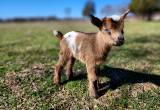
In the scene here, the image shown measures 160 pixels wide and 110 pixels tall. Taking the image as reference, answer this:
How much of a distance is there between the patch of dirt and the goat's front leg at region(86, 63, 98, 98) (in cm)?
99

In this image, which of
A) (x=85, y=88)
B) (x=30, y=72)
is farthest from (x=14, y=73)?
(x=85, y=88)

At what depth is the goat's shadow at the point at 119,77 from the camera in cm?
910

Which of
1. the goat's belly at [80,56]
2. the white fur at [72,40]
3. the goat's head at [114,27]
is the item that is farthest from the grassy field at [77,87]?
the goat's head at [114,27]

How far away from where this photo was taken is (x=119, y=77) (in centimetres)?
966

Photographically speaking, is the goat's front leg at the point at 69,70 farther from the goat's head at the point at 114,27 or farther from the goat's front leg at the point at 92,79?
the goat's head at the point at 114,27

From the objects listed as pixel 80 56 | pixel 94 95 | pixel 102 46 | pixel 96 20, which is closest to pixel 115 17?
pixel 96 20

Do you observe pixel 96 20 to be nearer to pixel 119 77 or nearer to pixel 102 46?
pixel 102 46

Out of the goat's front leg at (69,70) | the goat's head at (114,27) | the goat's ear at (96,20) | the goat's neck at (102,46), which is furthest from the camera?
the goat's front leg at (69,70)

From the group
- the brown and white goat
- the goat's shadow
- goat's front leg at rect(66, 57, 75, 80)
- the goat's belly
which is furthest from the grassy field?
the goat's belly

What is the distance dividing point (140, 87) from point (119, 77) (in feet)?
2.90

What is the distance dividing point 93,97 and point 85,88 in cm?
57

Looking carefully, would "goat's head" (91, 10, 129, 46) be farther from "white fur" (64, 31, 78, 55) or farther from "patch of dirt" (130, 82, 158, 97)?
"patch of dirt" (130, 82, 158, 97)

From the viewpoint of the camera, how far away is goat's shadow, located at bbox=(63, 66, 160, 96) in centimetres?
910

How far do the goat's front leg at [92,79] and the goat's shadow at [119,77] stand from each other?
311 mm
